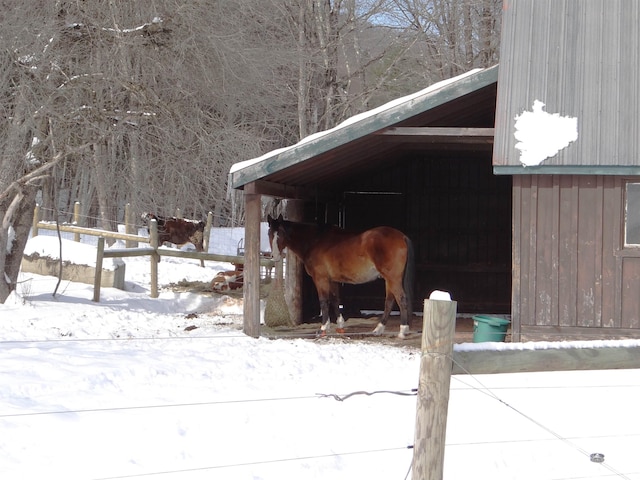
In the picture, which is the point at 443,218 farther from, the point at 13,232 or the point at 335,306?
the point at 13,232

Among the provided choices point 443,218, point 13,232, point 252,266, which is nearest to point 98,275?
point 13,232

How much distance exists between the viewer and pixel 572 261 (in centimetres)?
987

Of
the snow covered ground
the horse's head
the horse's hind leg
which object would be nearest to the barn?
the horse's head

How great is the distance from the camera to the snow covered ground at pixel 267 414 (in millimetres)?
5750

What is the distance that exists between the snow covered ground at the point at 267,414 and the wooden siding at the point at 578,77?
2.55m

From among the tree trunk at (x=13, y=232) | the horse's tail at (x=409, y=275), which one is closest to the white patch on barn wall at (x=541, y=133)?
the horse's tail at (x=409, y=275)

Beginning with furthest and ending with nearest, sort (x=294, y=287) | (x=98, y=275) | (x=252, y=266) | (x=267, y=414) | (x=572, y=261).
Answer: (x=98, y=275)
(x=294, y=287)
(x=252, y=266)
(x=572, y=261)
(x=267, y=414)

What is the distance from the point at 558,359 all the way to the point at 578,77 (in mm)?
7042

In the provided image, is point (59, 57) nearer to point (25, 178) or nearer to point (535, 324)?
point (25, 178)

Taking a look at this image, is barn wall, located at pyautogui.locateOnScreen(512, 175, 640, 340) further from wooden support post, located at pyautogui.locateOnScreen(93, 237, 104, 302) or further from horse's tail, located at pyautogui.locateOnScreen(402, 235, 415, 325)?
wooden support post, located at pyautogui.locateOnScreen(93, 237, 104, 302)

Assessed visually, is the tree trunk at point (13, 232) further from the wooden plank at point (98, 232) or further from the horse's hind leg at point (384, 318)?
the horse's hind leg at point (384, 318)

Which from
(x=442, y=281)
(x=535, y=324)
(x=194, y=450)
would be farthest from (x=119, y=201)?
(x=194, y=450)

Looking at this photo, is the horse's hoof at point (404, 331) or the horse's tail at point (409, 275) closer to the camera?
the horse's hoof at point (404, 331)

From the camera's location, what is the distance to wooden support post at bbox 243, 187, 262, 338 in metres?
10.6
